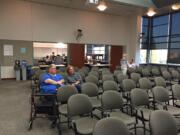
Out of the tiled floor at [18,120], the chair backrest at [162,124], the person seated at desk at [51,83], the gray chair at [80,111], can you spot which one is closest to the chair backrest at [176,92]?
the tiled floor at [18,120]

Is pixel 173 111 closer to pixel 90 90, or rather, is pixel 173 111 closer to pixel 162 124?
pixel 162 124

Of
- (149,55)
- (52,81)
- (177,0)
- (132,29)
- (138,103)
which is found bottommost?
(138,103)

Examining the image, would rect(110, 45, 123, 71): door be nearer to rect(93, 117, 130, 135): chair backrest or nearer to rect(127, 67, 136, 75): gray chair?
rect(127, 67, 136, 75): gray chair

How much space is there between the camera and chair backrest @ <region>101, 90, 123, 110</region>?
324 cm

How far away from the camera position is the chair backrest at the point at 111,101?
324cm

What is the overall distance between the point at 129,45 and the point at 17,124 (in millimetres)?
9757

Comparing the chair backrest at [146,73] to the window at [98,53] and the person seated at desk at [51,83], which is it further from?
the person seated at desk at [51,83]

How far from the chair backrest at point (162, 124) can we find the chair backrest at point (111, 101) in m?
1.01

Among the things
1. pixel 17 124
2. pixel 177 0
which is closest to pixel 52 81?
pixel 17 124

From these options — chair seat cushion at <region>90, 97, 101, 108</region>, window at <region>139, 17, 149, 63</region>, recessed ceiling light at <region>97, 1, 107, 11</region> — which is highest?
recessed ceiling light at <region>97, 1, 107, 11</region>

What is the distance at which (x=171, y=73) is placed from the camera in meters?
7.68

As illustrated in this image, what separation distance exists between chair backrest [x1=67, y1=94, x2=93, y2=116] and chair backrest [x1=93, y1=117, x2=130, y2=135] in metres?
0.97

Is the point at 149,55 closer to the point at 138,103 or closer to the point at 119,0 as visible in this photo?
the point at 119,0

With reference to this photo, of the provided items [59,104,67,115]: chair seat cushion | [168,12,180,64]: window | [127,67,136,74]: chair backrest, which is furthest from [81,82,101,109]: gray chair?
[168,12,180,64]: window
